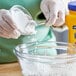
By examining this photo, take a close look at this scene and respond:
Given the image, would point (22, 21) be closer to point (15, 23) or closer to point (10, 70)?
point (15, 23)

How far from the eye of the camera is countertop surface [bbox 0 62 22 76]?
29.1 inches

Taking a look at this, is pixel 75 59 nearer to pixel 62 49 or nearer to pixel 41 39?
pixel 62 49

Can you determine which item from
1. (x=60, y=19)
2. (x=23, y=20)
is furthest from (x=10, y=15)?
(x=60, y=19)

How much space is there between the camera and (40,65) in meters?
0.57

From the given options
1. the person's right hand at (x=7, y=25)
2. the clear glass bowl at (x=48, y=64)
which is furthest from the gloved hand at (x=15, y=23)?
the clear glass bowl at (x=48, y=64)

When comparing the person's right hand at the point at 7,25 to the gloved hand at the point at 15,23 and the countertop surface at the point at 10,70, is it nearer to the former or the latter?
the gloved hand at the point at 15,23

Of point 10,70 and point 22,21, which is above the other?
point 22,21

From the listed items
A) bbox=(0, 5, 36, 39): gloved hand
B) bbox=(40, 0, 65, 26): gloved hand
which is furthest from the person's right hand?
bbox=(40, 0, 65, 26): gloved hand

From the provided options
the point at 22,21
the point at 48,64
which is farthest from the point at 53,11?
the point at 48,64

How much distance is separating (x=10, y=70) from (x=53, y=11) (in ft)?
0.73

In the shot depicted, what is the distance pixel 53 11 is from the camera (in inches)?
28.8

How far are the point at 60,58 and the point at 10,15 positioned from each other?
20 cm

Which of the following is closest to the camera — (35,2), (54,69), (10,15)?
(54,69)

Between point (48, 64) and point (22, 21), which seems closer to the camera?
point (48, 64)
